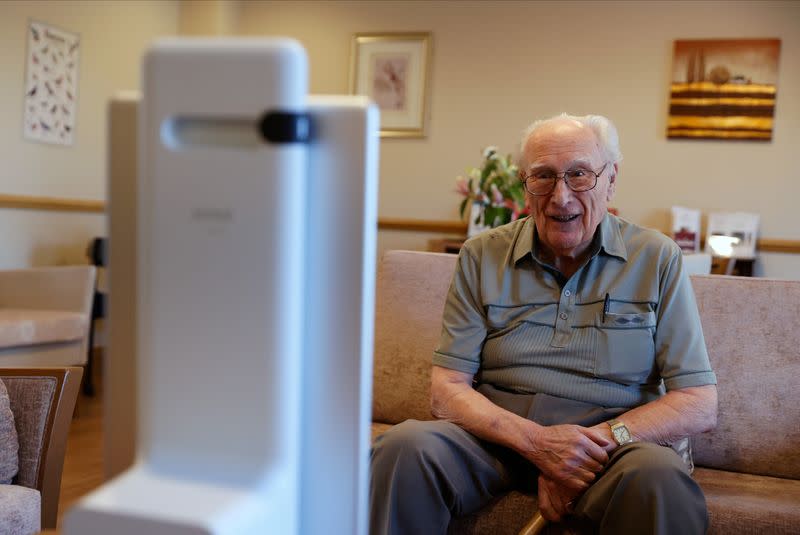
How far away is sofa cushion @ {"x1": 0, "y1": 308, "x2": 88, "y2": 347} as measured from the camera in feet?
11.3

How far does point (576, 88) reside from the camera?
203 inches

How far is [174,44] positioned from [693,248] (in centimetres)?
464

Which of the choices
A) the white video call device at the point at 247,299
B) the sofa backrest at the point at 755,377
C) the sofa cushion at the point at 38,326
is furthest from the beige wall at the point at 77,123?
the white video call device at the point at 247,299

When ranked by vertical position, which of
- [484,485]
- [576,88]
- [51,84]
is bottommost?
[484,485]

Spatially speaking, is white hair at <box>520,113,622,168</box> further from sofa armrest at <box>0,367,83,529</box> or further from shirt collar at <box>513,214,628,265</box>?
sofa armrest at <box>0,367,83,529</box>

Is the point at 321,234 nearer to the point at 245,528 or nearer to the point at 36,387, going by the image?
the point at 245,528

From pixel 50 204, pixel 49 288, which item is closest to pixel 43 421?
pixel 49 288

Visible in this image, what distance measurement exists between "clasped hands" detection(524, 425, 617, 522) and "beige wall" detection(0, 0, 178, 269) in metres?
3.37

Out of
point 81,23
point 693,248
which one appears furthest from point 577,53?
point 81,23

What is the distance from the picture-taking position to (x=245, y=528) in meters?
0.53

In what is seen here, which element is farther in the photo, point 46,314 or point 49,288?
point 49,288

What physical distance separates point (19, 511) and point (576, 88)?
440 cm

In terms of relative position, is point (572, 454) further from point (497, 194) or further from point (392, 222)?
point (392, 222)

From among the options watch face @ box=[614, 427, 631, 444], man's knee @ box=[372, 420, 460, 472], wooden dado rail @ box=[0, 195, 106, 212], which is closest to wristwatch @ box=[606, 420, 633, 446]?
watch face @ box=[614, 427, 631, 444]
